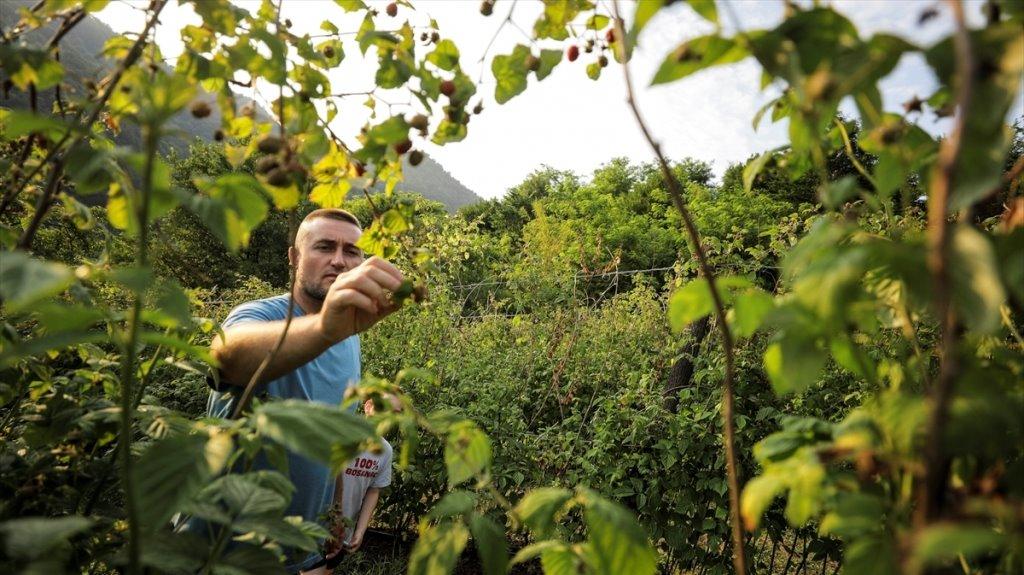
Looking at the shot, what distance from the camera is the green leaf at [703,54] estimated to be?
61cm

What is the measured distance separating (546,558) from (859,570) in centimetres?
40

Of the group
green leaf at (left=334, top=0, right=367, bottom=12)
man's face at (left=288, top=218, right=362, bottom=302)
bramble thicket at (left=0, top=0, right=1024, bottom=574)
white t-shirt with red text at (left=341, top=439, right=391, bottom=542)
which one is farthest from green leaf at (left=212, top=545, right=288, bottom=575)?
white t-shirt with red text at (left=341, top=439, right=391, bottom=542)

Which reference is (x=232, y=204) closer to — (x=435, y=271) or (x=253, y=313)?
(x=435, y=271)

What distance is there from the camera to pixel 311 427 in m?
0.66

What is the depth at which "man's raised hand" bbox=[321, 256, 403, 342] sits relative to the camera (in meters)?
1.26

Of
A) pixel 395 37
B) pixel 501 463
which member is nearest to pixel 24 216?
pixel 395 37

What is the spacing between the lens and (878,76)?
0.51 m

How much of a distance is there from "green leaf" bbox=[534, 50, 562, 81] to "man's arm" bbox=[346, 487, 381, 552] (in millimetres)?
2949

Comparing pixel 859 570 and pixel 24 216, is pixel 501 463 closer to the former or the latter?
pixel 24 216

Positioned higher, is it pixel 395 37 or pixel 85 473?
pixel 395 37

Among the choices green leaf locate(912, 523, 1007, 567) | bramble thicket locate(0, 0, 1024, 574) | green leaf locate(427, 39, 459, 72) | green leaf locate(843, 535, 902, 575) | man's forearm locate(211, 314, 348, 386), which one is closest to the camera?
green leaf locate(912, 523, 1007, 567)

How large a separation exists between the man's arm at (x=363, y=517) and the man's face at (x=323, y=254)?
4.76 feet

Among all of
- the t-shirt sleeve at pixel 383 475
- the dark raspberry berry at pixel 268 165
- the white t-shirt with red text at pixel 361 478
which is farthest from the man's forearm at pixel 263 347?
Result: the t-shirt sleeve at pixel 383 475

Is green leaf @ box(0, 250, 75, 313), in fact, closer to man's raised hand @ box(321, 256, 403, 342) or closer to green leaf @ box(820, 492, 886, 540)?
man's raised hand @ box(321, 256, 403, 342)
